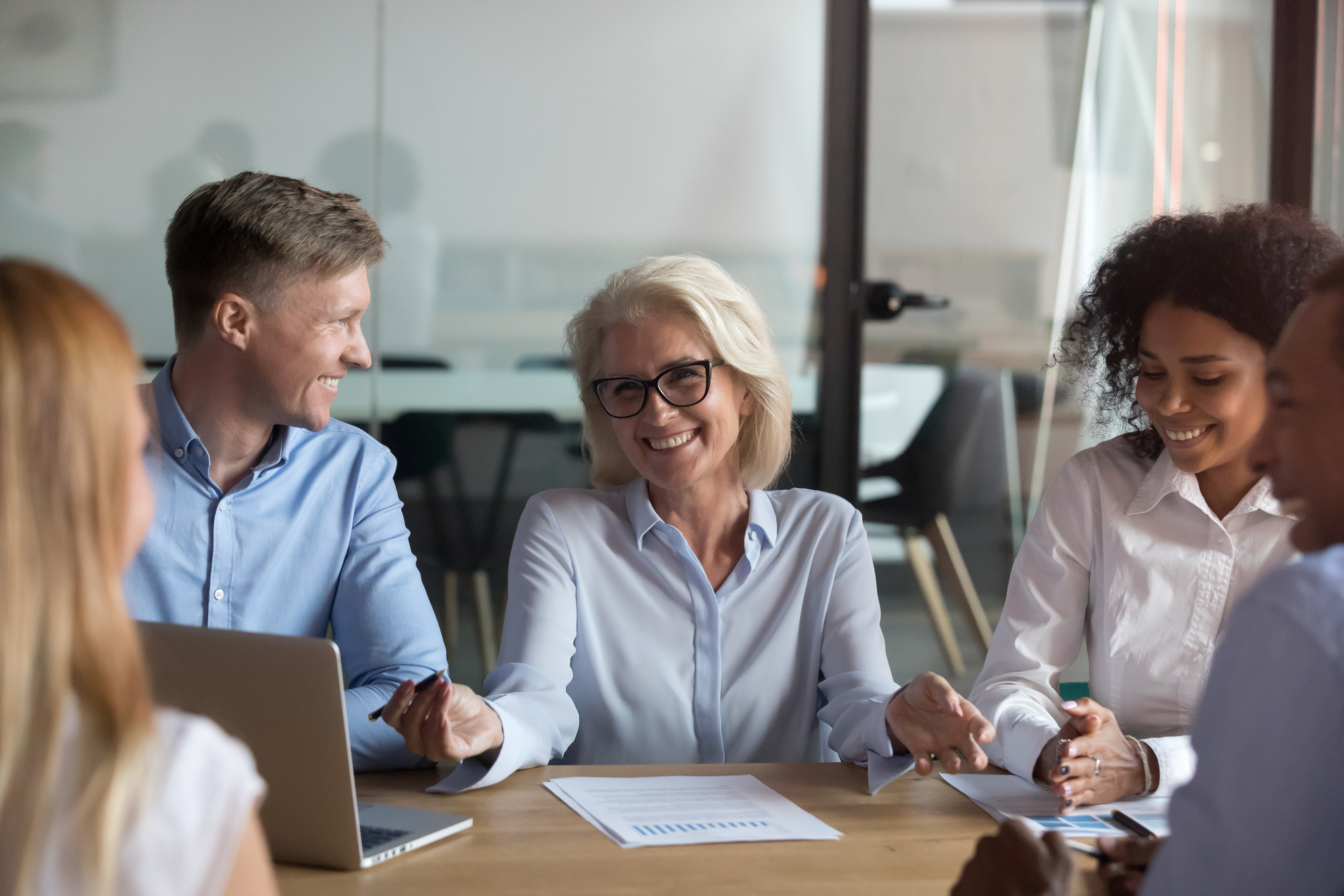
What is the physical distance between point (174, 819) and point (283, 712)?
36 centimetres

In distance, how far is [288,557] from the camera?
172 centimetres

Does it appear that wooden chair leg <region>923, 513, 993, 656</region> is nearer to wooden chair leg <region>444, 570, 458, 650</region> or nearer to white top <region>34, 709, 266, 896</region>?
wooden chair leg <region>444, 570, 458, 650</region>

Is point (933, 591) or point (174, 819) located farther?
point (933, 591)

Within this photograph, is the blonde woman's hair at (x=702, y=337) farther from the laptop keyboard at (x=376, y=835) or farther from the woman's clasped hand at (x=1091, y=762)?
the laptop keyboard at (x=376, y=835)

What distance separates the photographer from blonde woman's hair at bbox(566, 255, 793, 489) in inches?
71.3

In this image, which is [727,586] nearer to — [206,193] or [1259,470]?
[1259,470]

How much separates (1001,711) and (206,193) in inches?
55.2

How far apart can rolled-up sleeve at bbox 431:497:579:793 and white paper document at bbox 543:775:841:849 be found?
12cm

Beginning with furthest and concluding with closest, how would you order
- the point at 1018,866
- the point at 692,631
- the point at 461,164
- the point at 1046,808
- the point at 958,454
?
the point at 958,454
the point at 461,164
the point at 692,631
the point at 1046,808
the point at 1018,866

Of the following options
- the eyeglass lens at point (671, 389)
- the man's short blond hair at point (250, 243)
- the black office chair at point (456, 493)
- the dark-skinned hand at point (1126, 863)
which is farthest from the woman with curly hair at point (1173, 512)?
the black office chair at point (456, 493)

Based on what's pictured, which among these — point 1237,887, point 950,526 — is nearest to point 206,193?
point 1237,887

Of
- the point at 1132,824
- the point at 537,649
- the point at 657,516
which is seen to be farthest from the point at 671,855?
the point at 657,516

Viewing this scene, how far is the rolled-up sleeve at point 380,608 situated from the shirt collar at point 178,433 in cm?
12

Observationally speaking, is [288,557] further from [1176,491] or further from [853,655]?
[1176,491]
